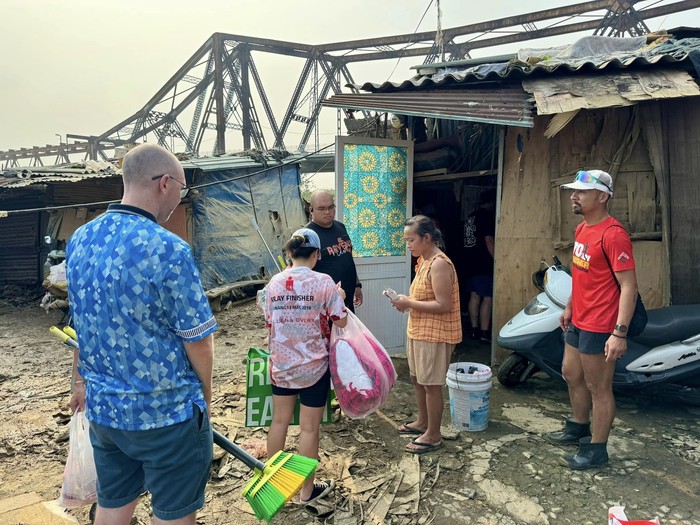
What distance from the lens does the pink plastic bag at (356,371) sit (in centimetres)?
287

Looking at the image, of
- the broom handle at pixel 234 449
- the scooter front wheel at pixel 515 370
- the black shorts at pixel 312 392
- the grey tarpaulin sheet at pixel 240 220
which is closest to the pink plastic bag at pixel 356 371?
the black shorts at pixel 312 392

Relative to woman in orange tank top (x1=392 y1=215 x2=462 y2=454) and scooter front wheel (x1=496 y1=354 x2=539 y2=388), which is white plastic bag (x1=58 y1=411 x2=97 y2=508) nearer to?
woman in orange tank top (x1=392 y1=215 x2=462 y2=454)

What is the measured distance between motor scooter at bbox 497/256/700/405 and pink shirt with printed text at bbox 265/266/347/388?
2134 millimetres

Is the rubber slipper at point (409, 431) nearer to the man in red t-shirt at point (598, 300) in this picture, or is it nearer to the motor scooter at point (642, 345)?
the man in red t-shirt at point (598, 300)

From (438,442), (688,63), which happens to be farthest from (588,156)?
(438,442)

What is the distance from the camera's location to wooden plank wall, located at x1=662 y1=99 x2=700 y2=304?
4391 mm

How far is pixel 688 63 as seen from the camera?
14.2 feet

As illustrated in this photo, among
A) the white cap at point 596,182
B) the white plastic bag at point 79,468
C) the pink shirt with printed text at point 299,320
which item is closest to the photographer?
the white plastic bag at point 79,468

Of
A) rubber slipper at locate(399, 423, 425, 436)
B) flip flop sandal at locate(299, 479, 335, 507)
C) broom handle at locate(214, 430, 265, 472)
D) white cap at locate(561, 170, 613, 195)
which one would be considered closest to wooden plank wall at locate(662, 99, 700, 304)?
white cap at locate(561, 170, 613, 195)

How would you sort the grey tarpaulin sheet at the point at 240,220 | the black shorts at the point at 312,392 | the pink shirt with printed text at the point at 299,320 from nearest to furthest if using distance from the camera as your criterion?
the pink shirt with printed text at the point at 299,320
the black shorts at the point at 312,392
the grey tarpaulin sheet at the point at 240,220

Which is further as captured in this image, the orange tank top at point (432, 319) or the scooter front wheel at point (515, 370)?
the scooter front wheel at point (515, 370)

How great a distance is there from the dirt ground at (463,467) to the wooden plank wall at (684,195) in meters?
1.19

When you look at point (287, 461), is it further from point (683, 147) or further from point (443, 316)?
point (683, 147)

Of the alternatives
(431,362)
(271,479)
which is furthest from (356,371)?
(271,479)
